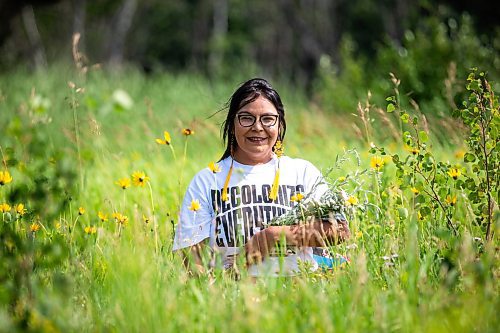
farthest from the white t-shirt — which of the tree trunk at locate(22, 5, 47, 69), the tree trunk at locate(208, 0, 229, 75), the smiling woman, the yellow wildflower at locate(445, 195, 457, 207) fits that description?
the tree trunk at locate(208, 0, 229, 75)

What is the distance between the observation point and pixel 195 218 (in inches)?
115

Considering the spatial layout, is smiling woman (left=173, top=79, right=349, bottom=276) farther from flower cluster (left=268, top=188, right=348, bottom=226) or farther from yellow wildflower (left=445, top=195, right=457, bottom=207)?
yellow wildflower (left=445, top=195, right=457, bottom=207)

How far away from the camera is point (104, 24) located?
119 ft

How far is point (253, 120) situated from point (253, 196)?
1.13 feet

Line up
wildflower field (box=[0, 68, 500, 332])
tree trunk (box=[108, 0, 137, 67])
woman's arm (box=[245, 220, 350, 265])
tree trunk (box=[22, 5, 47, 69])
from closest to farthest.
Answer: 1. wildflower field (box=[0, 68, 500, 332])
2. woman's arm (box=[245, 220, 350, 265])
3. tree trunk (box=[22, 5, 47, 69])
4. tree trunk (box=[108, 0, 137, 67])

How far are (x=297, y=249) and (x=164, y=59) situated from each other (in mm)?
40245

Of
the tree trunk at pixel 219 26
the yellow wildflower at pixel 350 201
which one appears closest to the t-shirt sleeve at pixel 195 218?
the yellow wildflower at pixel 350 201

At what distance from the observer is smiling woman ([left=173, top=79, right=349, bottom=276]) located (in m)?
2.78

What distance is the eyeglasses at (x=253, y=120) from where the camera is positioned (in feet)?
10.1

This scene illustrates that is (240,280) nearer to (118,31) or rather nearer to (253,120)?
(253,120)

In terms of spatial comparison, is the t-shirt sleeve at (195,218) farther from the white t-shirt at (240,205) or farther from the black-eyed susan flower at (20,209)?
the black-eyed susan flower at (20,209)

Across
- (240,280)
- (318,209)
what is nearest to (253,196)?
(318,209)

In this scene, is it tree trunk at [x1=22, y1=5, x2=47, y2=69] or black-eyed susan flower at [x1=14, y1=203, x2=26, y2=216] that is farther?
tree trunk at [x1=22, y1=5, x2=47, y2=69]

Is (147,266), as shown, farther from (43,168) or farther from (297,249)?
(297,249)
